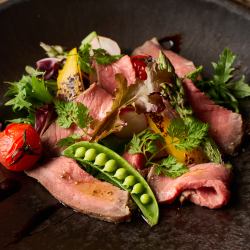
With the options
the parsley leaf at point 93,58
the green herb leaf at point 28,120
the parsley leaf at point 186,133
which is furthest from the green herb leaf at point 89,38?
the parsley leaf at point 186,133

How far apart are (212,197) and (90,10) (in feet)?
6.03

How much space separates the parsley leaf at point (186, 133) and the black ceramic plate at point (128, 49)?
0.32 meters

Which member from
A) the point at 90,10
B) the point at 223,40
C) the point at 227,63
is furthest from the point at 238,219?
the point at 90,10

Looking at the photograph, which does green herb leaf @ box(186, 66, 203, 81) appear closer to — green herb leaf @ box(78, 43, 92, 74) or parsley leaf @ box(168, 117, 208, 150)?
parsley leaf @ box(168, 117, 208, 150)

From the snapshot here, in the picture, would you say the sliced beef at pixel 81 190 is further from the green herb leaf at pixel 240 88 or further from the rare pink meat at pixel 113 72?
the green herb leaf at pixel 240 88

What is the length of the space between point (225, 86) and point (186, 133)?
62 cm

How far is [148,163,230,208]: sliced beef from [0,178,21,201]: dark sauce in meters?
0.78

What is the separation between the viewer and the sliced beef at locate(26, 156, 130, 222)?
2.94 m

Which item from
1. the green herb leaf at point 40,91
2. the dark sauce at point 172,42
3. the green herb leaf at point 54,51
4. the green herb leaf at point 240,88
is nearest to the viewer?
the green herb leaf at point 40,91

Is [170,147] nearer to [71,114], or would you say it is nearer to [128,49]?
[71,114]

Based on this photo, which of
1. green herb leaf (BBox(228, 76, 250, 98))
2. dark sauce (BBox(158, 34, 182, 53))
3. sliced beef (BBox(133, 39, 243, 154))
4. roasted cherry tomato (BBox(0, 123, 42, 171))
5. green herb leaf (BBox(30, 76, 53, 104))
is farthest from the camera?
dark sauce (BBox(158, 34, 182, 53))

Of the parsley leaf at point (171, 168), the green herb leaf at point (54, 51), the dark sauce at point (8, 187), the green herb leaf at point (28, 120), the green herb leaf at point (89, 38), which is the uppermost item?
the green herb leaf at point (89, 38)

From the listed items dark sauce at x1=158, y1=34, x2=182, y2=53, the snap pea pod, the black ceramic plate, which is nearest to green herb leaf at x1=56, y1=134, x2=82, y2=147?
the snap pea pod

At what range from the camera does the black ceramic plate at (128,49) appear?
9.47 ft
